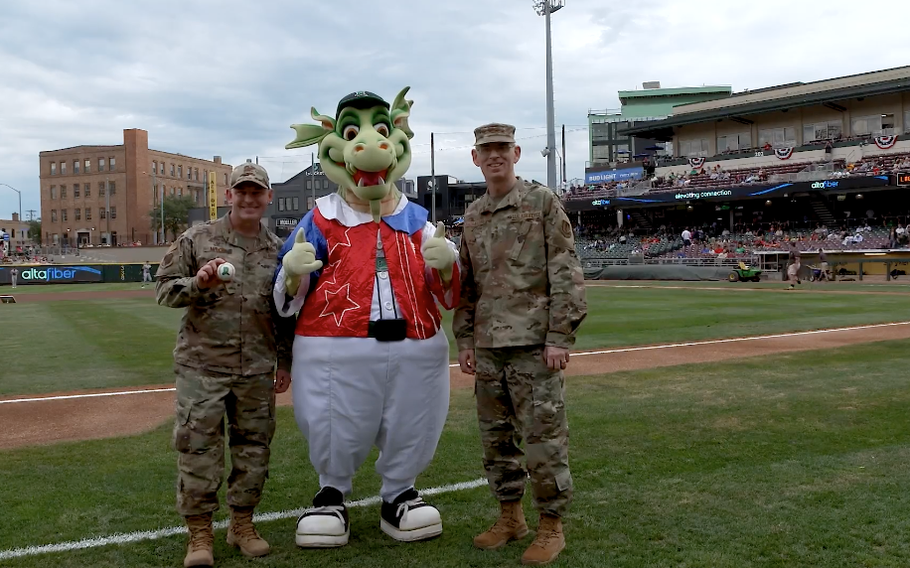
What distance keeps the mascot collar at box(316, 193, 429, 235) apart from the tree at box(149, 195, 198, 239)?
70.1 metres

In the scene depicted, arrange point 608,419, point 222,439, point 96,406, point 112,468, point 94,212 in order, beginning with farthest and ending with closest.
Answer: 1. point 94,212
2. point 96,406
3. point 608,419
4. point 112,468
5. point 222,439

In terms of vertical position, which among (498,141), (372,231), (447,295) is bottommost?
(447,295)

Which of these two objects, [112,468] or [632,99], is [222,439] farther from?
[632,99]

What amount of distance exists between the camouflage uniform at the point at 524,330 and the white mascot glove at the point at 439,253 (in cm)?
20

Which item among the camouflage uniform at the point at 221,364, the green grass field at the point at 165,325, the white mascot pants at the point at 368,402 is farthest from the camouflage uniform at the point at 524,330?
the green grass field at the point at 165,325

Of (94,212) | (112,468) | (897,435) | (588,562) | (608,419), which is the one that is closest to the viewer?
(588,562)

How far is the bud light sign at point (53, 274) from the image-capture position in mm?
38644

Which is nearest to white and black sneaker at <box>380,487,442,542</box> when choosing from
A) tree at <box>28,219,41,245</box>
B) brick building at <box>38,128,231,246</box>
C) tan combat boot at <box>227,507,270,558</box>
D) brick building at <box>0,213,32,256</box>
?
tan combat boot at <box>227,507,270,558</box>

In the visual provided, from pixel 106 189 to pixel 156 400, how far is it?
71.7 m

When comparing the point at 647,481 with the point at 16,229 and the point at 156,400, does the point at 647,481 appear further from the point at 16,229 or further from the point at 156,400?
the point at 16,229

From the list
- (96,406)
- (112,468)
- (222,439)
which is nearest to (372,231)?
(222,439)

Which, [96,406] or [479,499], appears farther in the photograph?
[96,406]

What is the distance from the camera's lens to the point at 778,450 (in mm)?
5684

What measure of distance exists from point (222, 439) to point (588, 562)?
2065 mm
